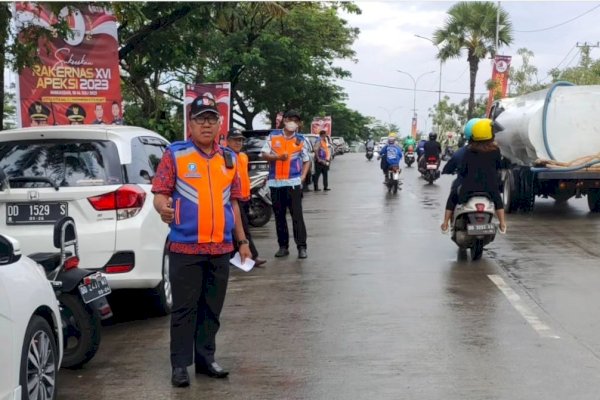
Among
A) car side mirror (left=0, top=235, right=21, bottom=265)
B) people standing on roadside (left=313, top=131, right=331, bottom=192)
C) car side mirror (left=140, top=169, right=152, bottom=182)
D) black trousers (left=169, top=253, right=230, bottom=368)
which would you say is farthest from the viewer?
people standing on roadside (left=313, top=131, right=331, bottom=192)

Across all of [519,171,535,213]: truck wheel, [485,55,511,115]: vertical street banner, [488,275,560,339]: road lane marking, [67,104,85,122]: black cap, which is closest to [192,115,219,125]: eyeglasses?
[488,275,560,339]: road lane marking

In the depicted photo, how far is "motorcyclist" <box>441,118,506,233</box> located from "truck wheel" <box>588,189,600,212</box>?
683 centimetres

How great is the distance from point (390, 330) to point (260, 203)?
29.2 feet

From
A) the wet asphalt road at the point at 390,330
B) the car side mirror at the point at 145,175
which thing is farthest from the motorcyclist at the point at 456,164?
the car side mirror at the point at 145,175

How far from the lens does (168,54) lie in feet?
58.7

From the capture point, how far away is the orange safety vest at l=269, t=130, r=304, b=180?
11.2m

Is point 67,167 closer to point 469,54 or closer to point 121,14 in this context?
point 121,14

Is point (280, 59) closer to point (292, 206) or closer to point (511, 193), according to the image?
point (511, 193)

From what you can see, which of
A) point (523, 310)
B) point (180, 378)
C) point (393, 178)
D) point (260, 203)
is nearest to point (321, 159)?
point (393, 178)

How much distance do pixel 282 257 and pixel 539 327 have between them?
16.6 ft

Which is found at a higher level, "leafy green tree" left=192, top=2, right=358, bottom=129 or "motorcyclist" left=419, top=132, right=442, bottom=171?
"leafy green tree" left=192, top=2, right=358, bottom=129

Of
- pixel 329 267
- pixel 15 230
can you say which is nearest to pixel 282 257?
pixel 329 267

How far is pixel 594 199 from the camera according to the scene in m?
17.4

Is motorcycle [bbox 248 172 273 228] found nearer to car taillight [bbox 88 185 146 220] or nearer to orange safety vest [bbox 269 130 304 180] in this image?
orange safety vest [bbox 269 130 304 180]
